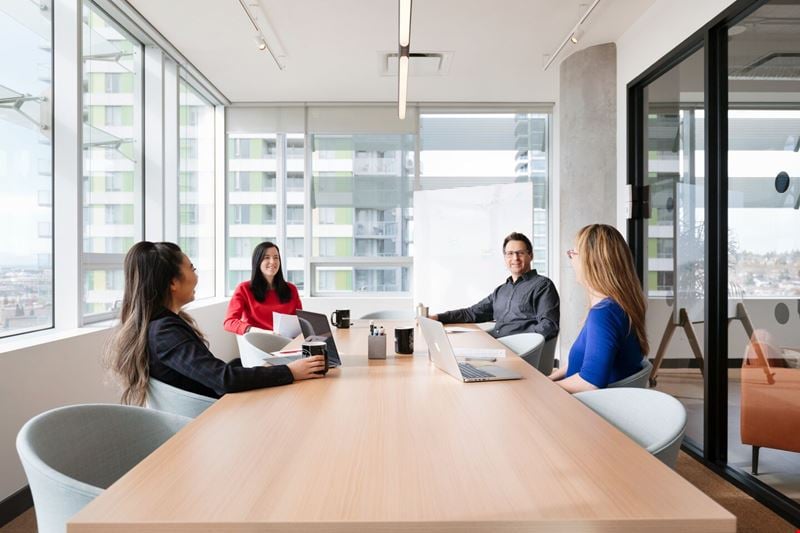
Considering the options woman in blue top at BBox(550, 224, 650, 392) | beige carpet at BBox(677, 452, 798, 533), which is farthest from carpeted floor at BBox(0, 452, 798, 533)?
woman in blue top at BBox(550, 224, 650, 392)

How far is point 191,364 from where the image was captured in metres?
2.07

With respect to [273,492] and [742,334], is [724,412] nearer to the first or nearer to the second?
[742,334]

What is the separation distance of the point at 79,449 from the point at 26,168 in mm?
2503

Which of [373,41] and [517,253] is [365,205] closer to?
[373,41]

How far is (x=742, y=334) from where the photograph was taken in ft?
11.0

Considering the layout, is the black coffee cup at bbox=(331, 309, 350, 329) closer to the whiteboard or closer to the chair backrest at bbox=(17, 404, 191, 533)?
the chair backrest at bbox=(17, 404, 191, 533)

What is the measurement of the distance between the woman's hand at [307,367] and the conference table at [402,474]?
291 mm

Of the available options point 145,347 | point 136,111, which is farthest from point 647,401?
point 136,111

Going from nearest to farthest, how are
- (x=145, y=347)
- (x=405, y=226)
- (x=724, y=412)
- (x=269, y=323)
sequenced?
(x=145, y=347)
(x=724, y=412)
(x=269, y=323)
(x=405, y=226)

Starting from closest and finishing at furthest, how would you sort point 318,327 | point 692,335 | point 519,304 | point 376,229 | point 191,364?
point 191,364
point 318,327
point 692,335
point 519,304
point 376,229

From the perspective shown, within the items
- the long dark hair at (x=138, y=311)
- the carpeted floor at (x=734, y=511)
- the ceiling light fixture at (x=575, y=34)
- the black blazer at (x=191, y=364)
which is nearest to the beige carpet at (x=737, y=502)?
the carpeted floor at (x=734, y=511)

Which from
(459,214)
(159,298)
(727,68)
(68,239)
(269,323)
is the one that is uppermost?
(727,68)

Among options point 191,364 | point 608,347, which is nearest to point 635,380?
point 608,347

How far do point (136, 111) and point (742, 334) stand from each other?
4.69 metres
